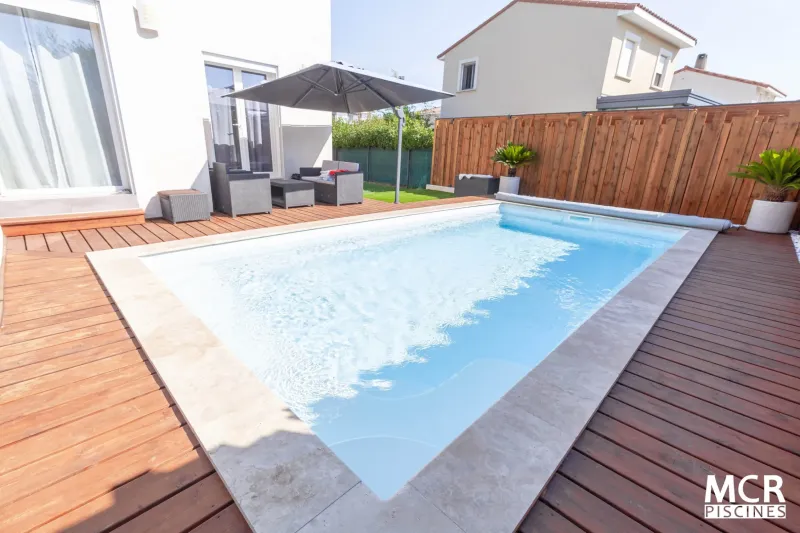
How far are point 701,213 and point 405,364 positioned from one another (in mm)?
7667

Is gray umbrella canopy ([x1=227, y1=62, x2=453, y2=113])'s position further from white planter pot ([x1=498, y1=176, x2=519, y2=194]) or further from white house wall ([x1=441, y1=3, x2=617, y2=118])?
white house wall ([x1=441, y1=3, x2=617, y2=118])

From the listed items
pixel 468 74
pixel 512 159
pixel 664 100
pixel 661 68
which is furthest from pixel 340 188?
pixel 661 68

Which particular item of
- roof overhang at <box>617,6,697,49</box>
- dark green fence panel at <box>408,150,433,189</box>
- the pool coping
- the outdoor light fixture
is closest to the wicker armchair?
the outdoor light fixture

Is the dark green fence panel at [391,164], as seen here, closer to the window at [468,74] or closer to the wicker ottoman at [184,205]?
the window at [468,74]

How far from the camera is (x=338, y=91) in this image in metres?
6.93

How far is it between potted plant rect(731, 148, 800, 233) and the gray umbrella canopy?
5.39 metres

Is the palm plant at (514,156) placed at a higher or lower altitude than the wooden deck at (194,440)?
higher

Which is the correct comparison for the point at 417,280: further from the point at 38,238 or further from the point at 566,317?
the point at 38,238

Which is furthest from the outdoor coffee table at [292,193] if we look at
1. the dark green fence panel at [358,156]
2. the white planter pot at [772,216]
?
the dark green fence panel at [358,156]

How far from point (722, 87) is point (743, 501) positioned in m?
25.4

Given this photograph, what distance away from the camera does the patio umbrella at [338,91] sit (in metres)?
6.00

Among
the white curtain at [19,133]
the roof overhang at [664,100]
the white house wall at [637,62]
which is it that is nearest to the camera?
the white curtain at [19,133]

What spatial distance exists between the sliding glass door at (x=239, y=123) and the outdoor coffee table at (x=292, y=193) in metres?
1.20

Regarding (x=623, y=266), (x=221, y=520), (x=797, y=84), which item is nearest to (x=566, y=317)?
(x=623, y=266)
